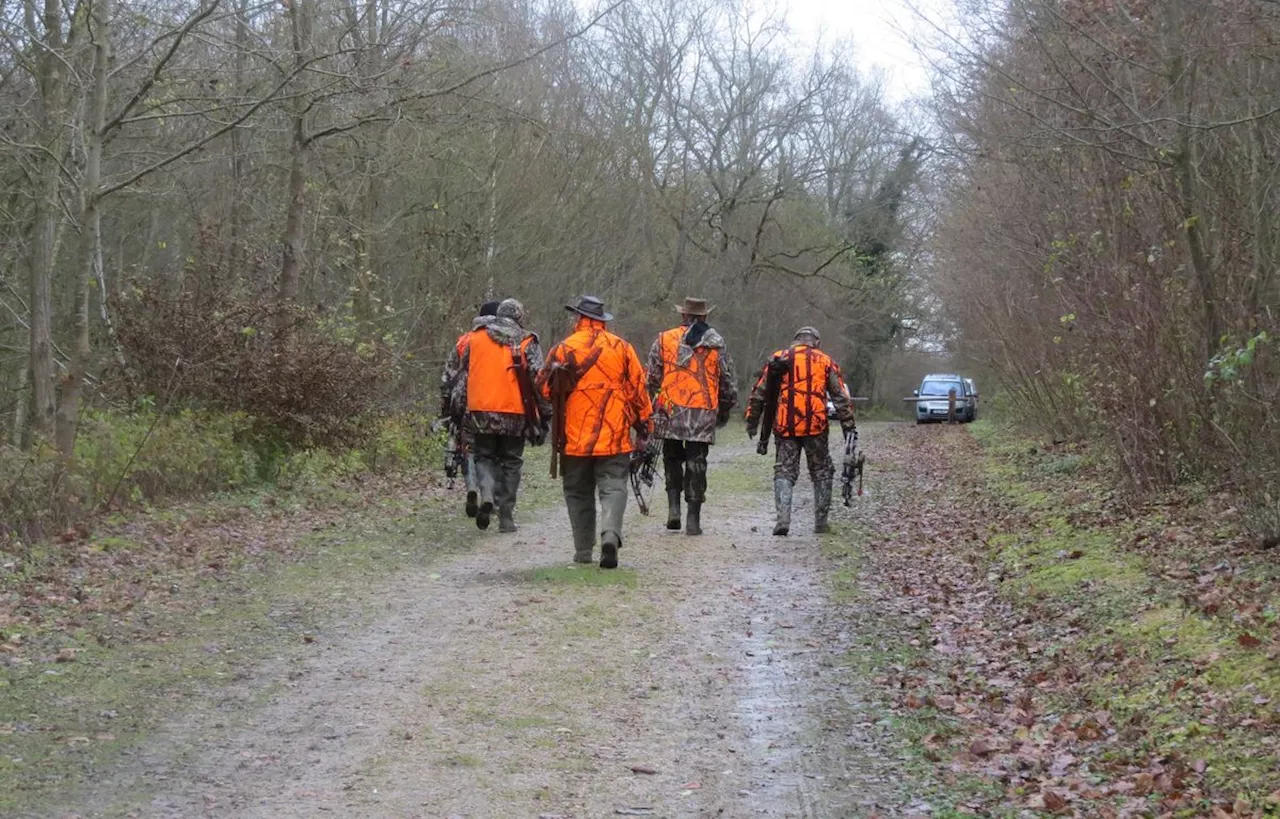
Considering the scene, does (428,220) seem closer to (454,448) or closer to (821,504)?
(454,448)

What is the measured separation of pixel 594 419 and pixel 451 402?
253 cm

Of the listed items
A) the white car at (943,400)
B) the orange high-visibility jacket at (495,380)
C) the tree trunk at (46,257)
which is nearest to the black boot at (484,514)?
the orange high-visibility jacket at (495,380)

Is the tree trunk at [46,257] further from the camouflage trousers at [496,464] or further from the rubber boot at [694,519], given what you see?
the rubber boot at [694,519]

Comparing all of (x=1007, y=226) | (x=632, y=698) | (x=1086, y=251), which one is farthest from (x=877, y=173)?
(x=632, y=698)

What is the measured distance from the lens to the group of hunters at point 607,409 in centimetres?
1041

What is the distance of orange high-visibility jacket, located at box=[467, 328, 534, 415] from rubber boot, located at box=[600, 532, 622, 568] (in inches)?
88.4

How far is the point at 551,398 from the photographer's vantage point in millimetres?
10547

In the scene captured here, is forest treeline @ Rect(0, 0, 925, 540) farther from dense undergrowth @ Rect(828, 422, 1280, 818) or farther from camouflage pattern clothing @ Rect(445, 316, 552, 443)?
dense undergrowth @ Rect(828, 422, 1280, 818)

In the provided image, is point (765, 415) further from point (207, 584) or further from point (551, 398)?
point (207, 584)

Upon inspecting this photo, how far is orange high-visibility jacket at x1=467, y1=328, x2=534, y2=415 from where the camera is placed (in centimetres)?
1217

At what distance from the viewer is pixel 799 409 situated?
1309 cm

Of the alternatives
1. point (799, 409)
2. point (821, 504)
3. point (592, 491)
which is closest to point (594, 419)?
point (592, 491)

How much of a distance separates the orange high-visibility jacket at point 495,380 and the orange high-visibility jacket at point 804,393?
2.40 meters

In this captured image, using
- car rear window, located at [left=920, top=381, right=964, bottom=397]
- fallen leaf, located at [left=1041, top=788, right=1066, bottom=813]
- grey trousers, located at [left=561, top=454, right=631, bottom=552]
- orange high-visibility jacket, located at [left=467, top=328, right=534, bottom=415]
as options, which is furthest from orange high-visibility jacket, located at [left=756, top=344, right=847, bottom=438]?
car rear window, located at [left=920, top=381, right=964, bottom=397]
